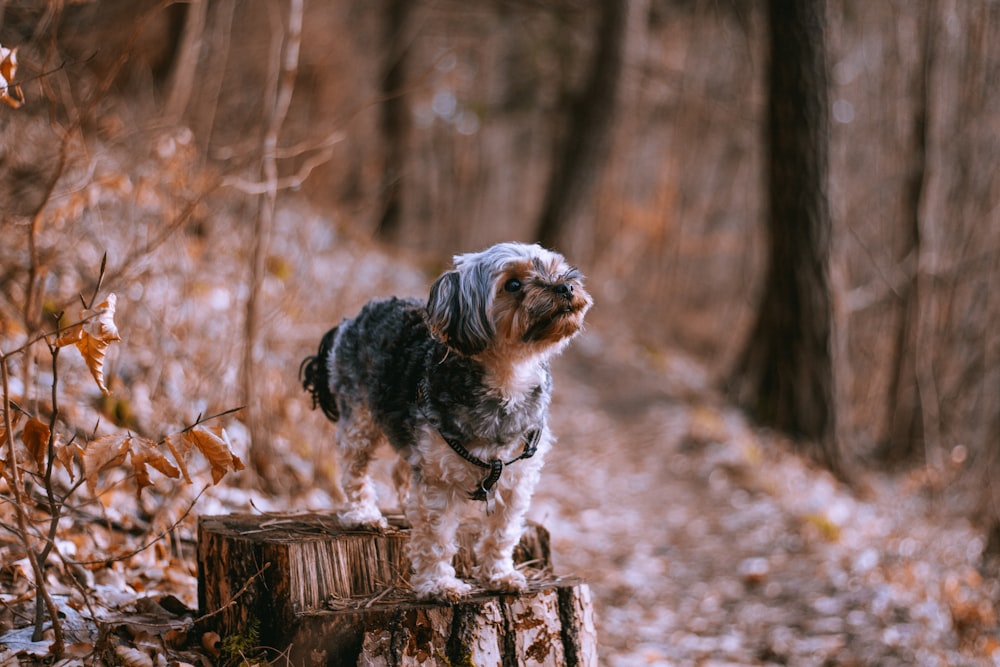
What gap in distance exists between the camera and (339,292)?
336 inches

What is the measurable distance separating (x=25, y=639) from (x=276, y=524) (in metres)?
1.11

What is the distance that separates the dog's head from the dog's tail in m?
1.19

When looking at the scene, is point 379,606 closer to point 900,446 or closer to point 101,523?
point 101,523

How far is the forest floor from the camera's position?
14.3ft

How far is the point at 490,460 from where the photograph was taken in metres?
3.74

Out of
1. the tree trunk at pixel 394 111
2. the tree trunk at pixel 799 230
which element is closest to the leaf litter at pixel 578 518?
the tree trunk at pixel 799 230

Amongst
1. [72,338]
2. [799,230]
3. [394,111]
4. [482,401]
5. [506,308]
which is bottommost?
[482,401]

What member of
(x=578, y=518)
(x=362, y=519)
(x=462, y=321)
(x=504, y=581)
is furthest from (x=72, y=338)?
(x=578, y=518)

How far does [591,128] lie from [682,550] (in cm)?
1038

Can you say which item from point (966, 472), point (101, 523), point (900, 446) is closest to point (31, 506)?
point (101, 523)

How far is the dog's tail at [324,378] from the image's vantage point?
4805mm

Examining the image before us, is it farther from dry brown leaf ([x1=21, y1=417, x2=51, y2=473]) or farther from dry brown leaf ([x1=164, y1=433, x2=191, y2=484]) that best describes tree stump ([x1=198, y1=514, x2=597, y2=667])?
dry brown leaf ([x1=21, y1=417, x2=51, y2=473])

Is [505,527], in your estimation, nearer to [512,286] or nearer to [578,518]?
[512,286]

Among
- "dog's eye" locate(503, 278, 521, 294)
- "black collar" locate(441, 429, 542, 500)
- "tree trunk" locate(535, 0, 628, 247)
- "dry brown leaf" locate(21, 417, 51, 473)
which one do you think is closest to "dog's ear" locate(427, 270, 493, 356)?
"dog's eye" locate(503, 278, 521, 294)
